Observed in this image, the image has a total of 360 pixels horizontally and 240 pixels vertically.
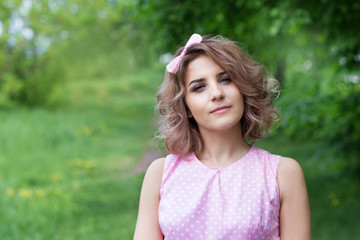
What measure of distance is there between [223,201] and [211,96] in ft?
1.26

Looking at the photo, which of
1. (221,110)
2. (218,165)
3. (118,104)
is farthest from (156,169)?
(118,104)

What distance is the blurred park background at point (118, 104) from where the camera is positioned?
473 cm

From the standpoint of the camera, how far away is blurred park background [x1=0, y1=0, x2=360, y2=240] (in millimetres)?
4734

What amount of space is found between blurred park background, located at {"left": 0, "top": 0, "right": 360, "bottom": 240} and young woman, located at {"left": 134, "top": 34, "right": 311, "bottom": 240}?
40cm

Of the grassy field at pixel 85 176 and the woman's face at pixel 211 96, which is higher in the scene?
the grassy field at pixel 85 176

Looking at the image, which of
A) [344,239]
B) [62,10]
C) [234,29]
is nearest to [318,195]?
[344,239]

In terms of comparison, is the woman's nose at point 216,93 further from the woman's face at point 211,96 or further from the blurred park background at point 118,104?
the blurred park background at point 118,104

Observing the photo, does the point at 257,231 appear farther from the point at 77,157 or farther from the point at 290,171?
the point at 77,157

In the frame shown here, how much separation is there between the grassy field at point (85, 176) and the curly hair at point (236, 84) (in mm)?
1205

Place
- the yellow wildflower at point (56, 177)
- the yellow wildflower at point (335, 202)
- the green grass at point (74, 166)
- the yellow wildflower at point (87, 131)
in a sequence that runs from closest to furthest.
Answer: the green grass at point (74, 166)
the yellow wildflower at point (335, 202)
the yellow wildflower at point (56, 177)
the yellow wildflower at point (87, 131)

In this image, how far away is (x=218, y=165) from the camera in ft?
6.08

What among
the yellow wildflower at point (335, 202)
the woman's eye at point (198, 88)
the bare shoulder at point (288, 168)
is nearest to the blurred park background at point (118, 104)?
the yellow wildflower at point (335, 202)

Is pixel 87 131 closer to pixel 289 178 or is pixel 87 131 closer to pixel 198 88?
pixel 198 88

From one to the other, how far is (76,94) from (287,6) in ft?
47.4
